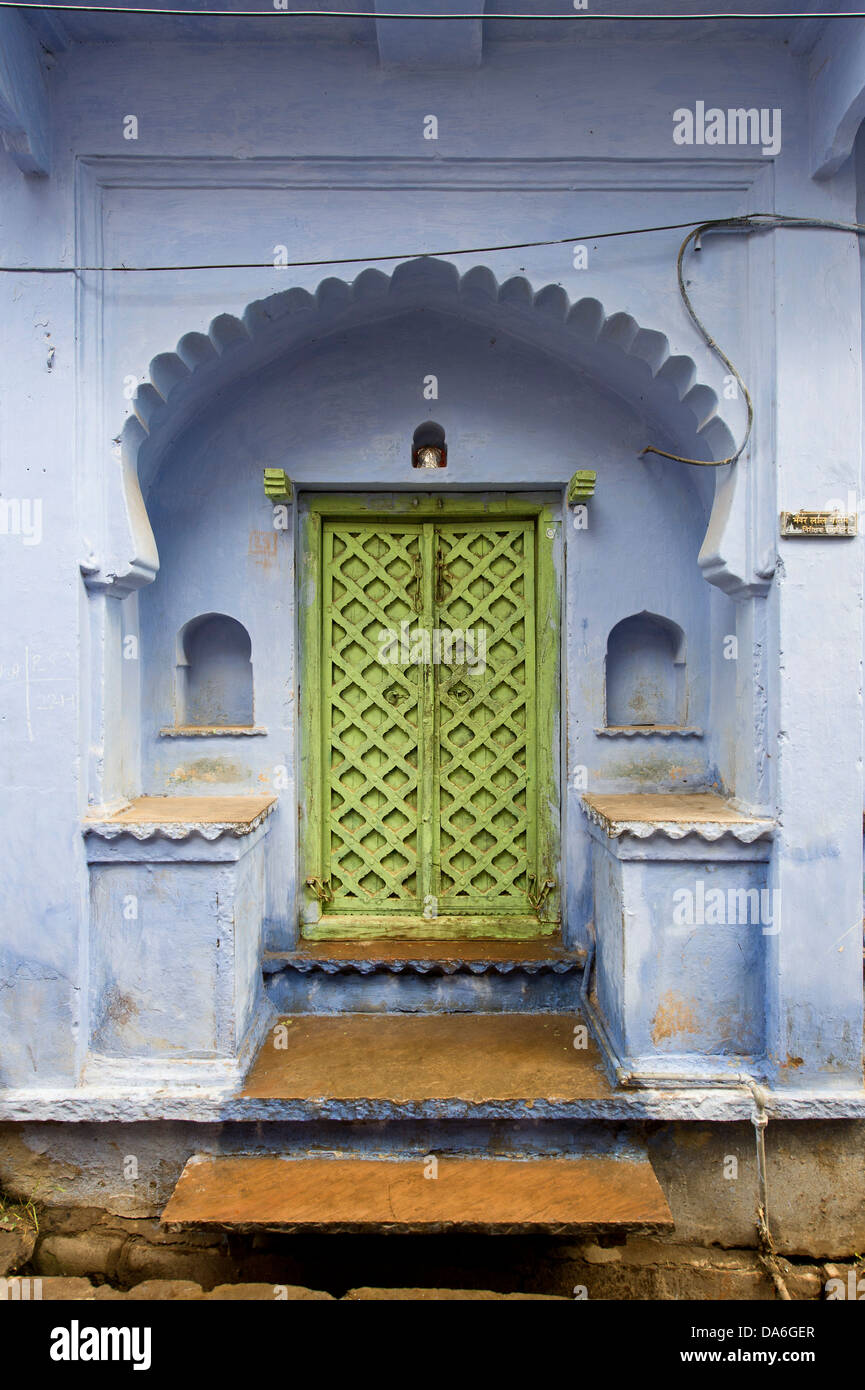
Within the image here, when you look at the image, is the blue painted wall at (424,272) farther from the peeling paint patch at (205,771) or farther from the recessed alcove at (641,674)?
the recessed alcove at (641,674)

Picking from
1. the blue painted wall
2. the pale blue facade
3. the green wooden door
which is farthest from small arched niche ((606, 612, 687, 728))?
the pale blue facade

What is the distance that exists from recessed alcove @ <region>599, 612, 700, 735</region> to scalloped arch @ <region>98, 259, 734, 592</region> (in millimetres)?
980

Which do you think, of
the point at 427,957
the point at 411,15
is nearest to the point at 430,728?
the point at 427,957

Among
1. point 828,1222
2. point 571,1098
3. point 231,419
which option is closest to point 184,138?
point 231,419

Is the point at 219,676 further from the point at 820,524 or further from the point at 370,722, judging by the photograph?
the point at 820,524

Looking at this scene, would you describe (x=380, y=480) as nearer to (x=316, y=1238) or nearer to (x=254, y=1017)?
(x=254, y=1017)

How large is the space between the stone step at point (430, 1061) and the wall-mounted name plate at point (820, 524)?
249 cm

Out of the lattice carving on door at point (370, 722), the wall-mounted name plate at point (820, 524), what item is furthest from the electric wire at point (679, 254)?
the lattice carving on door at point (370, 722)

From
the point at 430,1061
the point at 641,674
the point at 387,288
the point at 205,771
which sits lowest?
the point at 430,1061

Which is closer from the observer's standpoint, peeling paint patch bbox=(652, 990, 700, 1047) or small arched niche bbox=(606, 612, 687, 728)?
peeling paint patch bbox=(652, 990, 700, 1047)

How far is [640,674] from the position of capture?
420cm

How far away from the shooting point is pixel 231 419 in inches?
157

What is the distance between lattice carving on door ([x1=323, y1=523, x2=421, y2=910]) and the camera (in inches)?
162

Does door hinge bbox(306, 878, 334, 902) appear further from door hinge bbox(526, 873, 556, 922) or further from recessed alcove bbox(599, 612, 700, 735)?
recessed alcove bbox(599, 612, 700, 735)
